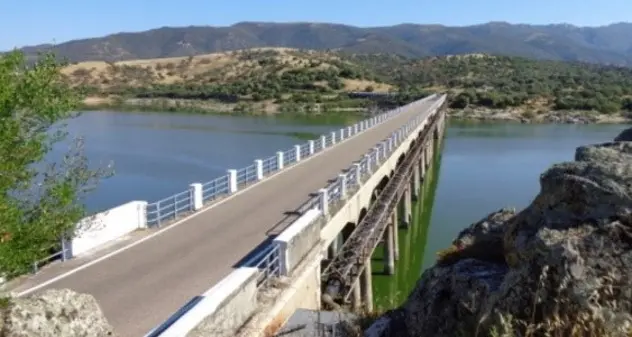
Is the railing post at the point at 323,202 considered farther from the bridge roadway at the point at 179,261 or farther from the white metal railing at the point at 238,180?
the white metal railing at the point at 238,180

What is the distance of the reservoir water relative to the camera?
2952cm

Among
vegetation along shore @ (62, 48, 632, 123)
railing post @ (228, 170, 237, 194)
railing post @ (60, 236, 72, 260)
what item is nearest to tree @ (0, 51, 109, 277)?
railing post @ (60, 236, 72, 260)

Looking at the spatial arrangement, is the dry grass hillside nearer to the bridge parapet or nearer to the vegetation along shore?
the vegetation along shore

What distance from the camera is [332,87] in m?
117

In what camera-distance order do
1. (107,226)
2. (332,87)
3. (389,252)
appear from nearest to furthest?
(107,226) < (389,252) < (332,87)

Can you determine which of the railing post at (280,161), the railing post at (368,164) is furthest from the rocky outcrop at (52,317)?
the railing post at (280,161)

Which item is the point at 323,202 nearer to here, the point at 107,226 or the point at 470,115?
the point at 107,226

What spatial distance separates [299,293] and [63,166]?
4.20m

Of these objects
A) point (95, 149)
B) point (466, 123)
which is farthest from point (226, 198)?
point (466, 123)

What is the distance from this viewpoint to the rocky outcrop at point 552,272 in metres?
4.42

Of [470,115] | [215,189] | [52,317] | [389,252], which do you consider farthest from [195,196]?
[470,115]

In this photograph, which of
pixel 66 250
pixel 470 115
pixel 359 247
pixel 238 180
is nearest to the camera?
pixel 66 250

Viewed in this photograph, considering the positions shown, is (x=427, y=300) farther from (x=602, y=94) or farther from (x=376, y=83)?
(x=376, y=83)

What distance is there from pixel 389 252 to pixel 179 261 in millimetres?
12300
